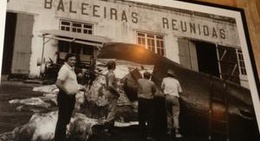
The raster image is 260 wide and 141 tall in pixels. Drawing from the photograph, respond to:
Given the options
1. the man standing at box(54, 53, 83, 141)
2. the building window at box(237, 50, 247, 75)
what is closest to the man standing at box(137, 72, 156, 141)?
the man standing at box(54, 53, 83, 141)

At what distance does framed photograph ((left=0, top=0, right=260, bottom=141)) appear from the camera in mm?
1643

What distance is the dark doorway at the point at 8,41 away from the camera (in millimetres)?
1642

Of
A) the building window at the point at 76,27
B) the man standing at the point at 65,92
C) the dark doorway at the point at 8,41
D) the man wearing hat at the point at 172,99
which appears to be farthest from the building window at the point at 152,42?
the dark doorway at the point at 8,41

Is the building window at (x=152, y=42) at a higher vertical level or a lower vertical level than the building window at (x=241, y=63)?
higher

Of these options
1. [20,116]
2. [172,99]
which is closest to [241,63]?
[172,99]

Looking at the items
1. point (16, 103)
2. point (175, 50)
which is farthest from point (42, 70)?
point (175, 50)

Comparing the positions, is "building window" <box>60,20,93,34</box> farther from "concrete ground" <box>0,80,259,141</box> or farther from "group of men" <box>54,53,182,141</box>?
"concrete ground" <box>0,80,259,141</box>

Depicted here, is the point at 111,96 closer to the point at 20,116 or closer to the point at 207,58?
the point at 20,116

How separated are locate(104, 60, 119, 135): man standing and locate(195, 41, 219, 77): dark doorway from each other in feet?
1.41

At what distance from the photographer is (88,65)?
174 centimetres

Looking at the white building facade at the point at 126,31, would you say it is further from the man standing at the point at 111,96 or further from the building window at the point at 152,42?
the man standing at the point at 111,96

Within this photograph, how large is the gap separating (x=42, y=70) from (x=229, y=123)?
0.86 m

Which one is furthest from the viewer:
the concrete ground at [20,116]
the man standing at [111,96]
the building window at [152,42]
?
the building window at [152,42]

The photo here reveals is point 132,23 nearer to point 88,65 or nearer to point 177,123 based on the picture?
point 88,65
